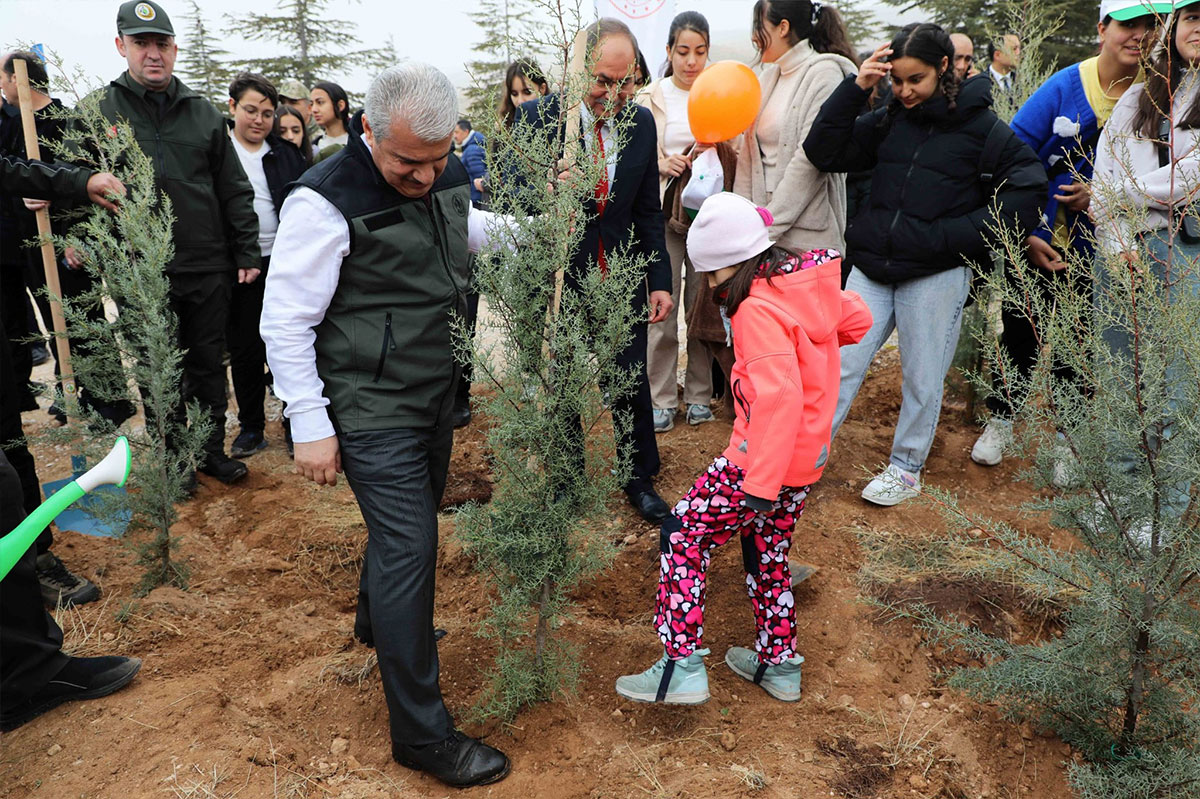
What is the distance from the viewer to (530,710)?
9.11ft

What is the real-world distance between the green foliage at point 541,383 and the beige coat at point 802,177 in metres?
1.89

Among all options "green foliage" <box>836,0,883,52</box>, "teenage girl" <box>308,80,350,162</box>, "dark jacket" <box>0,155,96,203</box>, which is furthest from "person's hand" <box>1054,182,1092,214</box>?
"green foliage" <box>836,0,883,52</box>

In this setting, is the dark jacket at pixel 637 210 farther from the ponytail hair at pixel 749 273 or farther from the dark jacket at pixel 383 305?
the dark jacket at pixel 383 305

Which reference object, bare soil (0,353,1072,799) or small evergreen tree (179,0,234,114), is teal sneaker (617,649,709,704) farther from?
small evergreen tree (179,0,234,114)

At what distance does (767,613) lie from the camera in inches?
113

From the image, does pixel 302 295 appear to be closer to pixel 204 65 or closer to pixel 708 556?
pixel 708 556

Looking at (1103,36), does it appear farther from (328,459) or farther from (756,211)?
(328,459)

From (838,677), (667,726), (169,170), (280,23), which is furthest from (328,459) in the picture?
(280,23)

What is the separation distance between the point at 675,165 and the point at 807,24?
0.98 meters

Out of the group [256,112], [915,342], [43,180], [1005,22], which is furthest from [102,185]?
[1005,22]

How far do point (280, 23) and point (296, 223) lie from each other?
23256mm

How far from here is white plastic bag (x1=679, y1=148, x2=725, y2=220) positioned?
4176mm

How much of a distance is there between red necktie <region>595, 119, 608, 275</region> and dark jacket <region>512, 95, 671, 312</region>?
0.02 meters

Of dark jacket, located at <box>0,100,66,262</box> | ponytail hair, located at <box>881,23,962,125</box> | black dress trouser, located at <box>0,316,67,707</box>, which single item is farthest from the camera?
dark jacket, located at <box>0,100,66,262</box>
